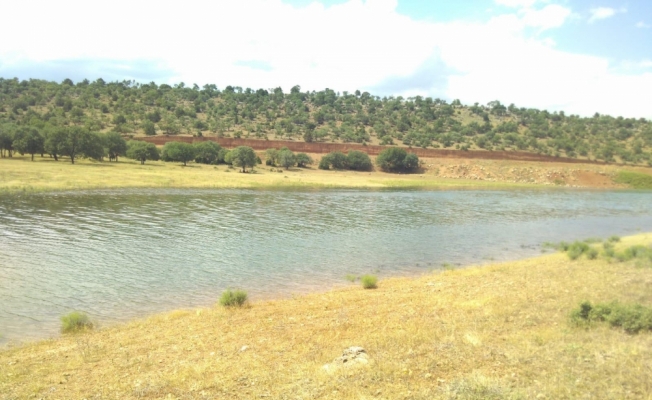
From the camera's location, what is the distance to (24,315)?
14.0 m

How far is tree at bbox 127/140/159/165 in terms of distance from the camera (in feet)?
267

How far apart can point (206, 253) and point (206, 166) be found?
6483cm

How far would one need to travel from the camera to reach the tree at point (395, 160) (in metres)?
99.9

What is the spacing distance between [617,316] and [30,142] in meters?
79.8

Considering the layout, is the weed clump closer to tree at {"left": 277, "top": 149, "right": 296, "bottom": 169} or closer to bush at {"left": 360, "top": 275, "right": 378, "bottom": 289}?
bush at {"left": 360, "top": 275, "right": 378, "bottom": 289}

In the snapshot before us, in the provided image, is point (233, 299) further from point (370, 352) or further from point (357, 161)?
point (357, 161)

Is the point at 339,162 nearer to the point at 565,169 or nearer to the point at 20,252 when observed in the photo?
the point at 565,169

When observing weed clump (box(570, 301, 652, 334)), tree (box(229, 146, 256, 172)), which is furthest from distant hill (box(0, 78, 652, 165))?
weed clump (box(570, 301, 652, 334))

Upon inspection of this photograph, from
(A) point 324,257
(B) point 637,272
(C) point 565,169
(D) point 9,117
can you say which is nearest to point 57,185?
(A) point 324,257

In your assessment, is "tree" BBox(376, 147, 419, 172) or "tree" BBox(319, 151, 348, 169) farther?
"tree" BBox(376, 147, 419, 172)

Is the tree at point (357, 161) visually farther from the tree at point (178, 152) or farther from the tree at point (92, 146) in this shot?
the tree at point (92, 146)

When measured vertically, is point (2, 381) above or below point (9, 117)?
below

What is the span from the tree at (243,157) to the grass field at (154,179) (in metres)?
1.61

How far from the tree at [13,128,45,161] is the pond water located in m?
31.2
